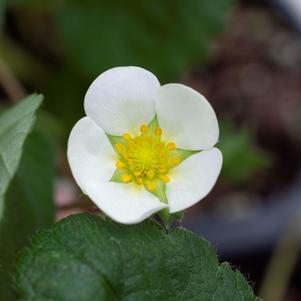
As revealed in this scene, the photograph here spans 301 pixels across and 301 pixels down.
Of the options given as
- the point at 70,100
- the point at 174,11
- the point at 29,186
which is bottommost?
the point at 29,186

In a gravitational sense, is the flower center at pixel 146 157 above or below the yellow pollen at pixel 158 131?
below

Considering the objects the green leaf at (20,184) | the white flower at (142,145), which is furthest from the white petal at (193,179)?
the green leaf at (20,184)

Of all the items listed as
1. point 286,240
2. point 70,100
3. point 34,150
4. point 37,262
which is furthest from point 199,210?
point 37,262

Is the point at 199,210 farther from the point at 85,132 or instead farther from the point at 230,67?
the point at 85,132

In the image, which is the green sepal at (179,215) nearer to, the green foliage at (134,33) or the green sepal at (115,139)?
the green sepal at (115,139)

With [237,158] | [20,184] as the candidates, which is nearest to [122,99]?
[20,184]

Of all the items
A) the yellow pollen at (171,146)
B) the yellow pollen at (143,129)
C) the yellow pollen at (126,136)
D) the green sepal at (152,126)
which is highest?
the green sepal at (152,126)
